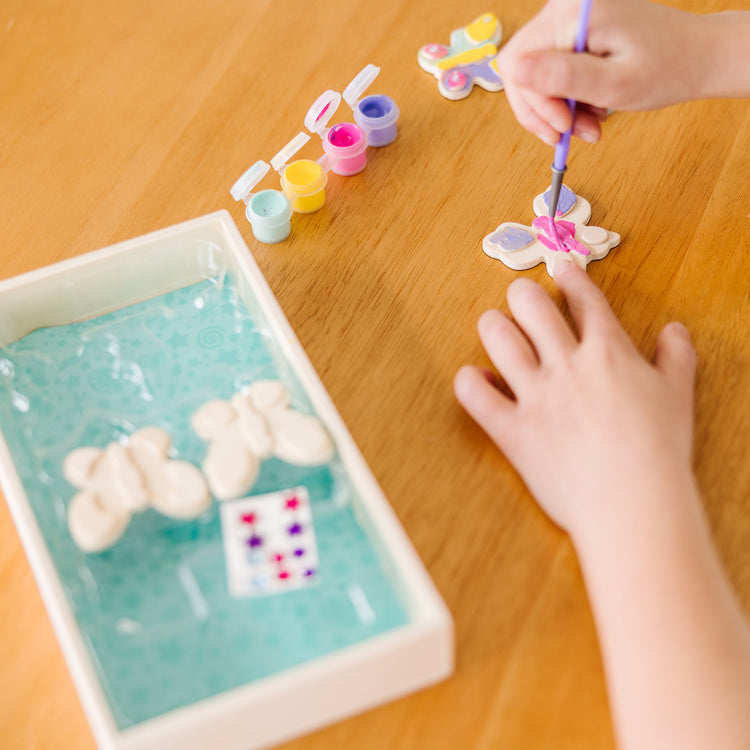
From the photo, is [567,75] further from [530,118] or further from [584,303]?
[584,303]

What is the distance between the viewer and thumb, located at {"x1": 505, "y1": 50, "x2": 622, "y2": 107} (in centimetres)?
64

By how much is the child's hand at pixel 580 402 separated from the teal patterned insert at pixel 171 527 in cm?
14

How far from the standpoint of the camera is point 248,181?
0.79 meters

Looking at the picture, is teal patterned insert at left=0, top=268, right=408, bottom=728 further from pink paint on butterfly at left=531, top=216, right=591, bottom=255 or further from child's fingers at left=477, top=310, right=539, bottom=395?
pink paint on butterfly at left=531, top=216, right=591, bottom=255

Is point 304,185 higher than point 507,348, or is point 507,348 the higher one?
point 304,185

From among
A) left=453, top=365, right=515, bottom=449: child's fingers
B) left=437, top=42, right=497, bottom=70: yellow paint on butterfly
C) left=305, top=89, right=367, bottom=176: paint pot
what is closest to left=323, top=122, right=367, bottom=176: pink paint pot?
left=305, top=89, right=367, bottom=176: paint pot

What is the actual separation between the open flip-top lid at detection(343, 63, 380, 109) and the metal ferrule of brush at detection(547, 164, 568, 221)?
237mm

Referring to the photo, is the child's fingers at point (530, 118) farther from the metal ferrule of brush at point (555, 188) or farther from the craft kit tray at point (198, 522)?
the craft kit tray at point (198, 522)

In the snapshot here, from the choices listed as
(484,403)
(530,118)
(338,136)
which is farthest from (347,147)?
(484,403)

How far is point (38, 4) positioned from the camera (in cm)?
101

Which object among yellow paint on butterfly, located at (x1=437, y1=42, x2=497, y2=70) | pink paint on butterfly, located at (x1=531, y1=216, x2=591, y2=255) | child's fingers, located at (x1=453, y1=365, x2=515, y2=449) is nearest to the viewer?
child's fingers, located at (x1=453, y1=365, x2=515, y2=449)

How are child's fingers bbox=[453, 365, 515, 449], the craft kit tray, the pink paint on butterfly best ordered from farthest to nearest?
the pink paint on butterfly
child's fingers bbox=[453, 365, 515, 449]
the craft kit tray

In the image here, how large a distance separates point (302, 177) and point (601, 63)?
0.97ft

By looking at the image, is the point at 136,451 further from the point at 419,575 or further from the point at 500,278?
the point at 500,278
